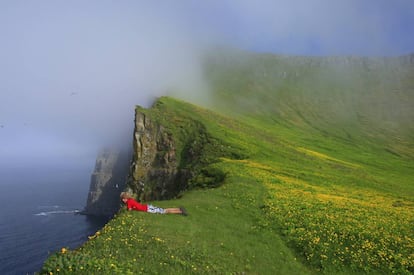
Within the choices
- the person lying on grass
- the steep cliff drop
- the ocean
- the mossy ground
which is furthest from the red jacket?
the steep cliff drop

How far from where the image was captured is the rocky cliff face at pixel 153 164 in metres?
74.2

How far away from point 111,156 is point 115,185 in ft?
48.1

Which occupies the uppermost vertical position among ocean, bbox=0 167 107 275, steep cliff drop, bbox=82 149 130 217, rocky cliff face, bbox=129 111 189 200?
rocky cliff face, bbox=129 111 189 200

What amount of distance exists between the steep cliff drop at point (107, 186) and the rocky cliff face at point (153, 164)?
258 feet

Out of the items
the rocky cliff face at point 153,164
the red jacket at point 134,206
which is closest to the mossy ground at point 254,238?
the red jacket at point 134,206

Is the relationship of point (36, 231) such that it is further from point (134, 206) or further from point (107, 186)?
point (134, 206)

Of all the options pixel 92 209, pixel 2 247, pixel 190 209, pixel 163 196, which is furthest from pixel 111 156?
pixel 190 209

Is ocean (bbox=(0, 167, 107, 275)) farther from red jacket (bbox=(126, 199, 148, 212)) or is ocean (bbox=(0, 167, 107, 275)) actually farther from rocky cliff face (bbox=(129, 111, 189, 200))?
red jacket (bbox=(126, 199, 148, 212))

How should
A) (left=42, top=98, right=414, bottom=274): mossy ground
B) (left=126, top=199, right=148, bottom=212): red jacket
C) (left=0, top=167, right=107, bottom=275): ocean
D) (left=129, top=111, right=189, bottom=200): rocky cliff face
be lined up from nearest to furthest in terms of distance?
(left=42, top=98, right=414, bottom=274): mossy ground < (left=126, top=199, right=148, bottom=212): red jacket < (left=129, top=111, right=189, bottom=200): rocky cliff face < (left=0, top=167, right=107, bottom=275): ocean

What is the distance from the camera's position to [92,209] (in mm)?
164250

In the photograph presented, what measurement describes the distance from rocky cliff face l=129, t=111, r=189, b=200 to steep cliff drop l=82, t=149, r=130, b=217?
258 feet

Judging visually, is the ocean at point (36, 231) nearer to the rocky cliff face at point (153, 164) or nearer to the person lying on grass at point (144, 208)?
the rocky cliff face at point (153, 164)

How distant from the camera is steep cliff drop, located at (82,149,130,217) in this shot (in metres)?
164

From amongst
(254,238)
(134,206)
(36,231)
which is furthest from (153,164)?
(36,231)
